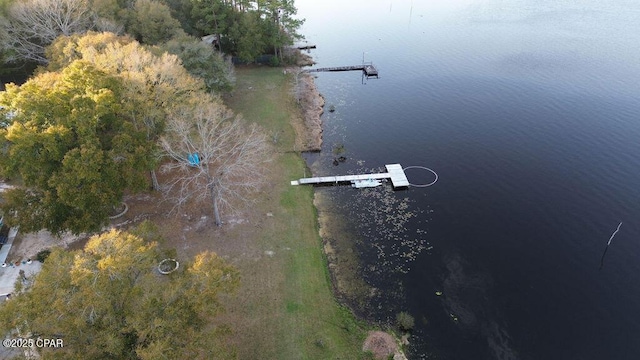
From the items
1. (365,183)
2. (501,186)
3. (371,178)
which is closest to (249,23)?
(371,178)

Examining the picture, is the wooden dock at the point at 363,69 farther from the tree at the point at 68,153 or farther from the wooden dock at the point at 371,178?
the tree at the point at 68,153

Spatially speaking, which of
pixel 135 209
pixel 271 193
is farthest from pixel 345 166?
pixel 135 209

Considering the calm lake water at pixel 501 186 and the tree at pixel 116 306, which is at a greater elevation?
the tree at pixel 116 306

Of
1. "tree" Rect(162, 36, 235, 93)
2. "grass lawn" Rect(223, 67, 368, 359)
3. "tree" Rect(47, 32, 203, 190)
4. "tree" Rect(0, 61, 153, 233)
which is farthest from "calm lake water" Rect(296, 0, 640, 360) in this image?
"tree" Rect(0, 61, 153, 233)

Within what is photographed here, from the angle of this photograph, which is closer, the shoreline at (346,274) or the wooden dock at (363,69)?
the shoreline at (346,274)

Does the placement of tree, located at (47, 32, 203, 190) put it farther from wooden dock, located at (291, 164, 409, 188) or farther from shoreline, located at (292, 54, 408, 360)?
shoreline, located at (292, 54, 408, 360)

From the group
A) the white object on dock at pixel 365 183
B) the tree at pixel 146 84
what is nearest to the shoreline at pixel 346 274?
the white object on dock at pixel 365 183
